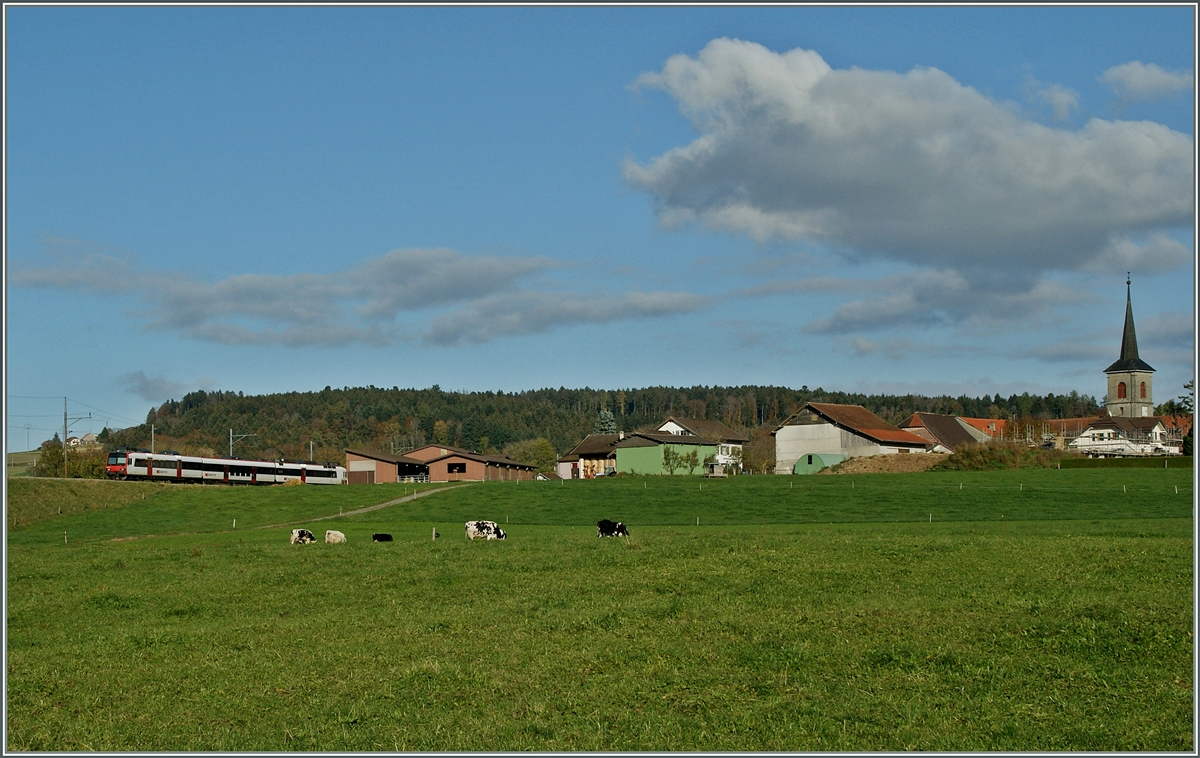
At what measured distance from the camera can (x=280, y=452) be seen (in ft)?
625

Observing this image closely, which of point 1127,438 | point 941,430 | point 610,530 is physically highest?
point 941,430

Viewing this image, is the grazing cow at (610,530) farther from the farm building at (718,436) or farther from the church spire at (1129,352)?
the church spire at (1129,352)

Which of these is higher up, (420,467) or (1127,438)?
(1127,438)

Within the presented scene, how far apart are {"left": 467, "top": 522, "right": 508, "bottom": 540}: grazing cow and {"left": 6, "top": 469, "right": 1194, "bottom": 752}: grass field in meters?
5.50

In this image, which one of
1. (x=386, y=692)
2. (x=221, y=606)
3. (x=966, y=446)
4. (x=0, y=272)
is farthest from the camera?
(x=966, y=446)

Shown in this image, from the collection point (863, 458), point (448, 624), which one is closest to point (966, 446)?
point (863, 458)

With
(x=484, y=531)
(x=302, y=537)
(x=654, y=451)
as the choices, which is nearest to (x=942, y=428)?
(x=654, y=451)

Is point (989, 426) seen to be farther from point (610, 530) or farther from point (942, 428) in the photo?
point (610, 530)

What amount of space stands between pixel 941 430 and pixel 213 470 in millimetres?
86375

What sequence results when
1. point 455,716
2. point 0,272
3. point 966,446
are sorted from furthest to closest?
point 966,446 < point 455,716 < point 0,272

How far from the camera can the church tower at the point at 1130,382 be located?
16812cm

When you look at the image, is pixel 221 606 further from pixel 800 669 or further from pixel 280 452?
pixel 280 452

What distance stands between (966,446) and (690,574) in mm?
77958

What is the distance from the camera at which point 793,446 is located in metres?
116
